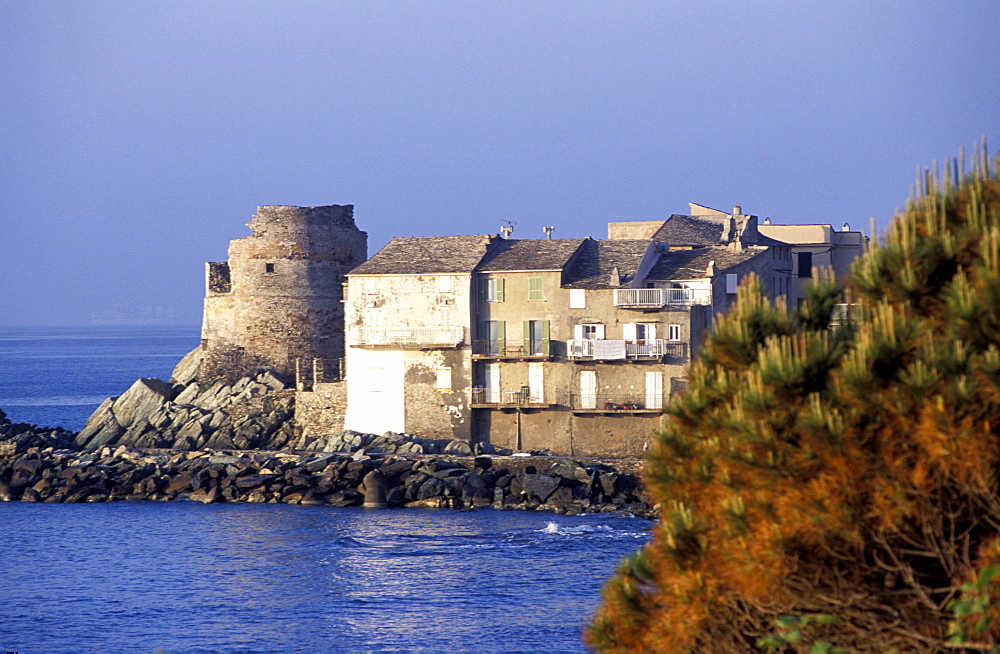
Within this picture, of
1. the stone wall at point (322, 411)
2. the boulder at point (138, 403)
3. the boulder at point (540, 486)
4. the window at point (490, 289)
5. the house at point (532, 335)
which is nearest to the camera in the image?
the boulder at point (540, 486)

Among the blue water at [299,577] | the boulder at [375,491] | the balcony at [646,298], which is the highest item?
the balcony at [646,298]

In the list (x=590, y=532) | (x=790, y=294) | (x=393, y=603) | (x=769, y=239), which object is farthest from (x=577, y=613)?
(x=769, y=239)

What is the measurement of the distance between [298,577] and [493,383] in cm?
1332

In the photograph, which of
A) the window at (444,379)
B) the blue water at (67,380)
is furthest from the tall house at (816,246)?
the blue water at (67,380)

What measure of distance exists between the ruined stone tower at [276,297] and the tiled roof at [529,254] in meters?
9.35

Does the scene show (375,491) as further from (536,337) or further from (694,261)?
(694,261)

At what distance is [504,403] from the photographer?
4238cm

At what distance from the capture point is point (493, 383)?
42.8m

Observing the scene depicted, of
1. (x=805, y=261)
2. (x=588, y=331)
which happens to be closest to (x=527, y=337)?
(x=588, y=331)

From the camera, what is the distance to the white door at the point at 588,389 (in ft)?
136

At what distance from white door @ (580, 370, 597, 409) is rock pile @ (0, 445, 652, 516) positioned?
2337 mm

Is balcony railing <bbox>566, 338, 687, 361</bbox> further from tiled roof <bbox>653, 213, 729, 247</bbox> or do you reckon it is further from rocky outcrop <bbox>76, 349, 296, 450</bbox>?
rocky outcrop <bbox>76, 349, 296, 450</bbox>

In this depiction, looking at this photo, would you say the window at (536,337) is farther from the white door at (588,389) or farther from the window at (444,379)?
the window at (444,379)

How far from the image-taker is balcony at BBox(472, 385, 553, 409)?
4209cm
